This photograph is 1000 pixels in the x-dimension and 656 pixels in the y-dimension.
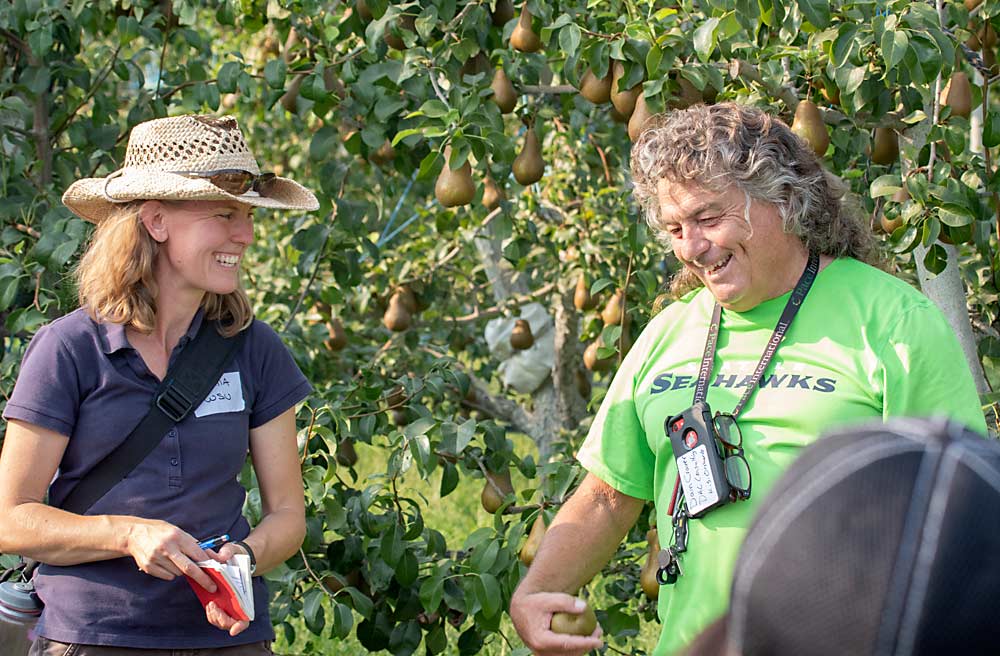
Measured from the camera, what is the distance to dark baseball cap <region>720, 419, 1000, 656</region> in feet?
2.53

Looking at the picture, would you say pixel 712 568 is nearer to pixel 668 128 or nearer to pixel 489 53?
pixel 668 128

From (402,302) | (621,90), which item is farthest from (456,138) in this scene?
(402,302)

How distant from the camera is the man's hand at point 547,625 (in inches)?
74.2

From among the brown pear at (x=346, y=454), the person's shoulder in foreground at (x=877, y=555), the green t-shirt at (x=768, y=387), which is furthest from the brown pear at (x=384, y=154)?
the person's shoulder in foreground at (x=877, y=555)

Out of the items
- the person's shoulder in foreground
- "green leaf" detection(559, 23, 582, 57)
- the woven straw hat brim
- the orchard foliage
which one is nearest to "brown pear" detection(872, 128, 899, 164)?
the orchard foliage

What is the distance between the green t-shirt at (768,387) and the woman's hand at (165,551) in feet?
2.10

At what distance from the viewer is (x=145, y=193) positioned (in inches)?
90.9

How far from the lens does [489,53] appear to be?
3.65 meters

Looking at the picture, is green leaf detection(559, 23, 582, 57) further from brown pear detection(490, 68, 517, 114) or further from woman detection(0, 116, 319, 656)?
woman detection(0, 116, 319, 656)

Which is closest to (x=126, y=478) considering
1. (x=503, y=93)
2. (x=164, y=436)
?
(x=164, y=436)

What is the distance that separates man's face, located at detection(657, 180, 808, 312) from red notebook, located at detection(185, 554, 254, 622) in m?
0.87

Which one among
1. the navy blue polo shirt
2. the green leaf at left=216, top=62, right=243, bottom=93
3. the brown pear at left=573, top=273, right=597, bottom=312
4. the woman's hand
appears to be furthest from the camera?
the brown pear at left=573, top=273, right=597, bottom=312

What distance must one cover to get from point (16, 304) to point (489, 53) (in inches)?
58.2

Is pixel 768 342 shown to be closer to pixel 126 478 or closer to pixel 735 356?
pixel 735 356
